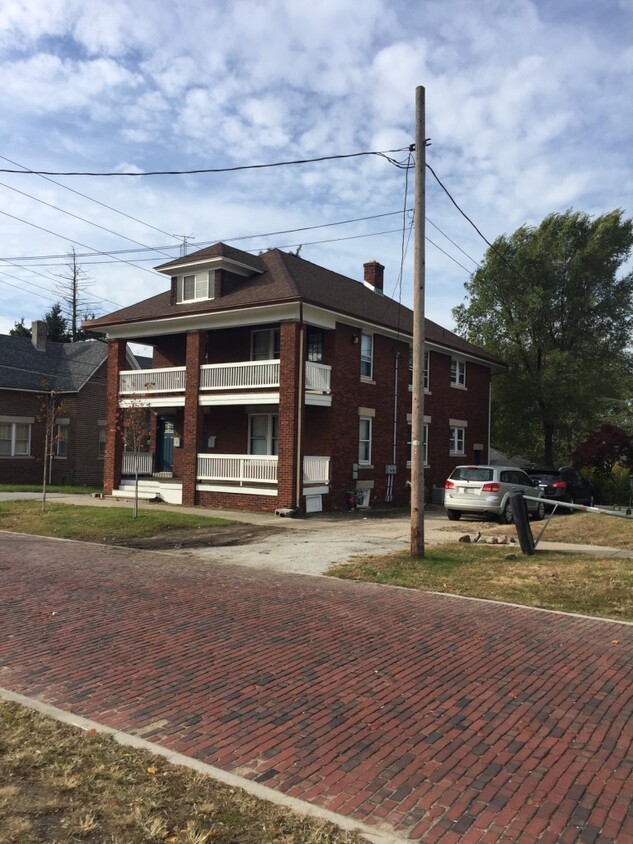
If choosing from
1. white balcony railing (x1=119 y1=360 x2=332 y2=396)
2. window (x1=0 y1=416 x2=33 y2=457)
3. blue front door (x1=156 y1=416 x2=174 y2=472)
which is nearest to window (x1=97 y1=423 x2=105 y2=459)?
window (x1=0 y1=416 x2=33 y2=457)

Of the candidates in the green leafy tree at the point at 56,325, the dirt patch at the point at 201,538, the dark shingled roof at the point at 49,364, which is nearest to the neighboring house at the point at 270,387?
the dirt patch at the point at 201,538

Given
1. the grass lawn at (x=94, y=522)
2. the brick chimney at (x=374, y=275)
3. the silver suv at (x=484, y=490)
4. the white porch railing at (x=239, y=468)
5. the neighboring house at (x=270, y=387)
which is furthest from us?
the brick chimney at (x=374, y=275)

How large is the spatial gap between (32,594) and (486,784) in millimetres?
6729

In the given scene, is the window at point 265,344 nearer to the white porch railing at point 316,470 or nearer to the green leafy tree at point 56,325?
the white porch railing at point 316,470

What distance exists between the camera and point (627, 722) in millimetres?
5168

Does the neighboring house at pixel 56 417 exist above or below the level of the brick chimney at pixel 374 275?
below

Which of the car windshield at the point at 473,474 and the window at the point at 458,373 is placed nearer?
the car windshield at the point at 473,474

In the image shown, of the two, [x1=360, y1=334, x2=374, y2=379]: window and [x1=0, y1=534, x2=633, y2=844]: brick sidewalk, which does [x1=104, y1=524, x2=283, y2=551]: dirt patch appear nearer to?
[x1=0, y1=534, x2=633, y2=844]: brick sidewalk

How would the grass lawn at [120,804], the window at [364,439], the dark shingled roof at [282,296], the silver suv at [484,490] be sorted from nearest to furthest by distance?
the grass lawn at [120,804]
the silver suv at [484,490]
the dark shingled roof at [282,296]
the window at [364,439]

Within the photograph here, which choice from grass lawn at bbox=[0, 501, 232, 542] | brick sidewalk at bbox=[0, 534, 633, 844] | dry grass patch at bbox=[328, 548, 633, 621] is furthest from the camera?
grass lawn at bbox=[0, 501, 232, 542]

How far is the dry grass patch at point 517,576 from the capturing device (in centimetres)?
949

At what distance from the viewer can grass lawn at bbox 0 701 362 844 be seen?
11.3 ft

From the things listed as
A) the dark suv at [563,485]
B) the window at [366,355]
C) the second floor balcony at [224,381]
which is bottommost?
the dark suv at [563,485]

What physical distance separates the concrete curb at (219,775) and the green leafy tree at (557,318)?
30998mm
